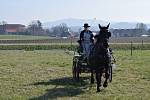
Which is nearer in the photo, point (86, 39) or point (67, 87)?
point (67, 87)

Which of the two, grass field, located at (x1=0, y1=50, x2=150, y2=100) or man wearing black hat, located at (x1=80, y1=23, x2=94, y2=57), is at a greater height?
man wearing black hat, located at (x1=80, y1=23, x2=94, y2=57)

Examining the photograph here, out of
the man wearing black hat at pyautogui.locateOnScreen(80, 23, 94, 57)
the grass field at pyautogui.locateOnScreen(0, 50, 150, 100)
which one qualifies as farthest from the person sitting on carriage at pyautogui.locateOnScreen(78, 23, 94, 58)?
the grass field at pyautogui.locateOnScreen(0, 50, 150, 100)

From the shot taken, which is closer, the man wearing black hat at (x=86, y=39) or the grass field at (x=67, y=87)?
the grass field at (x=67, y=87)

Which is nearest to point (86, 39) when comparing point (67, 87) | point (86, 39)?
point (86, 39)

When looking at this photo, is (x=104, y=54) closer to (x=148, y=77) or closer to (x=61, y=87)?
(x=61, y=87)

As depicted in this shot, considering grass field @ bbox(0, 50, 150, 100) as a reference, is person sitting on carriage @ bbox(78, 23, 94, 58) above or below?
above

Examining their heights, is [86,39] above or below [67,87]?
above

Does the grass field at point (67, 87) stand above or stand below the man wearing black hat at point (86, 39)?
below

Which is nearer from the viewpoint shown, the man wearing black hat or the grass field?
the grass field

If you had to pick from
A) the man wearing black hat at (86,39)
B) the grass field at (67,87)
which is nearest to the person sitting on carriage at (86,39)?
the man wearing black hat at (86,39)

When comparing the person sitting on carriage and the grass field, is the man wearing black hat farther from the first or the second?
the grass field

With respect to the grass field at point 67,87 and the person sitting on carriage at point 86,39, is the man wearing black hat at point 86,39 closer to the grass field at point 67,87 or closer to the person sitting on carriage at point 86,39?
the person sitting on carriage at point 86,39

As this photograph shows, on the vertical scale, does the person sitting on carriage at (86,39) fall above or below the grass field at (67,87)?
above

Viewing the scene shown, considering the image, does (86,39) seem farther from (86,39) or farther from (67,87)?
(67,87)
